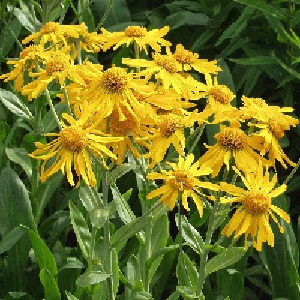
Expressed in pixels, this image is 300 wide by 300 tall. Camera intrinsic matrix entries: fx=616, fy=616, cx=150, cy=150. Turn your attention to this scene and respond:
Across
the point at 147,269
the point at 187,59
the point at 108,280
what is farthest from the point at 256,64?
the point at 108,280

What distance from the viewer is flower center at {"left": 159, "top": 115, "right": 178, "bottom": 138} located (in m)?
1.28

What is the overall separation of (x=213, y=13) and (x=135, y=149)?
140 centimetres

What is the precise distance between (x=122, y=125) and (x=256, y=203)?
31cm

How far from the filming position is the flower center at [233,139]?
1.26 m

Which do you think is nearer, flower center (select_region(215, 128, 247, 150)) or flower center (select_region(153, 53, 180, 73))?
flower center (select_region(215, 128, 247, 150))

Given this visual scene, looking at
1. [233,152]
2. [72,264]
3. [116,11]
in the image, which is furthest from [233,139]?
[116,11]

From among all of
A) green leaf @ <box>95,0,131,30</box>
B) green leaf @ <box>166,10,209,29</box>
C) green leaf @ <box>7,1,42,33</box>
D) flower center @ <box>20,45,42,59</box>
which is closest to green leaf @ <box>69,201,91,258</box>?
flower center @ <box>20,45,42,59</box>

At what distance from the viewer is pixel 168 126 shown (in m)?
1.28

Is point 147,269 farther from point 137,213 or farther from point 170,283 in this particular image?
point 137,213

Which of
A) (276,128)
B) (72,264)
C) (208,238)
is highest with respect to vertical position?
(276,128)

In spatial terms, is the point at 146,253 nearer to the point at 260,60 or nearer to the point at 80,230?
the point at 80,230

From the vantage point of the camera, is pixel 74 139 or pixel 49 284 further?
pixel 49 284

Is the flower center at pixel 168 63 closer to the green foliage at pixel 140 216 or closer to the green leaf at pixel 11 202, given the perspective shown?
the green foliage at pixel 140 216

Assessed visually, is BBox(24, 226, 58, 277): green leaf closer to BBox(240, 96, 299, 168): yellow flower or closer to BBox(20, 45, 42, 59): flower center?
BBox(20, 45, 42, 59): flower center
